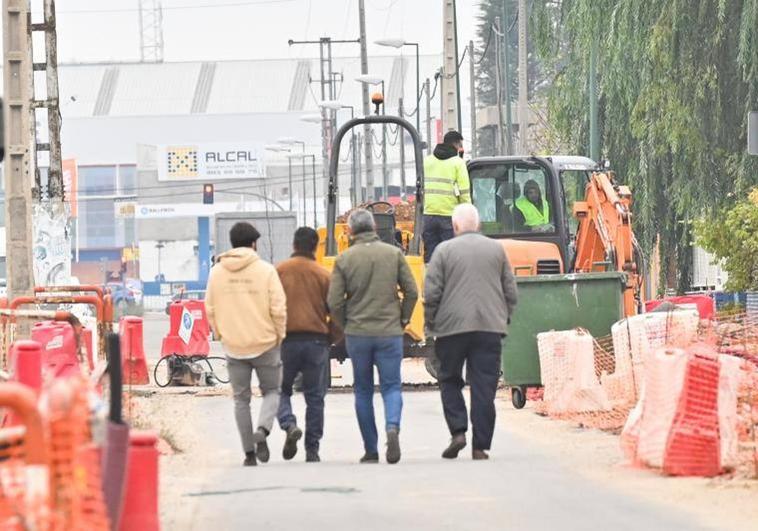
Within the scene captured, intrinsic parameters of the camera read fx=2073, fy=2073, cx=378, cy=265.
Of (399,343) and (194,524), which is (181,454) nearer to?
(399,343)

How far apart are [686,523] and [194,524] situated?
8.47 ft

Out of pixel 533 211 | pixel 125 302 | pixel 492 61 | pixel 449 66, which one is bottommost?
pixel 125 302

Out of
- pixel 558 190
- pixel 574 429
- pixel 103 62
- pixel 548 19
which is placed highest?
pixel 103 62

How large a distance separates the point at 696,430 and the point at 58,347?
20.8 ft

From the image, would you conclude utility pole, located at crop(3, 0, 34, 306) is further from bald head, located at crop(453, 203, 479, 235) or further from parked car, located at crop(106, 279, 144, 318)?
parked car, located at crop(106, 279, 144, 318)

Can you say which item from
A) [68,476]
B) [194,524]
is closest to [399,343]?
[194,524]

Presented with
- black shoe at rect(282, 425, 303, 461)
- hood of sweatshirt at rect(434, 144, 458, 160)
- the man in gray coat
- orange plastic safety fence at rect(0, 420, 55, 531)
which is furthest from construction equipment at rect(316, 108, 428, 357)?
orange plastic safety fence at rect(0, 420, 55, 531)

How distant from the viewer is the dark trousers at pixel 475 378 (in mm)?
15016

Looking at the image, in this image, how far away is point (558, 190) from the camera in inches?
1070

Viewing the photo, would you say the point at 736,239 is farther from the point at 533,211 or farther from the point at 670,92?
the point at 533,211

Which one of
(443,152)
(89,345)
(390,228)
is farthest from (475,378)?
(390,228)

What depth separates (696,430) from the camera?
13133 mm

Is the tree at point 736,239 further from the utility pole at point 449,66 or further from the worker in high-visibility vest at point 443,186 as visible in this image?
the utility pole at point 449,66

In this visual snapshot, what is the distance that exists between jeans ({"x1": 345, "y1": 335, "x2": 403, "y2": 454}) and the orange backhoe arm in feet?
32.9
